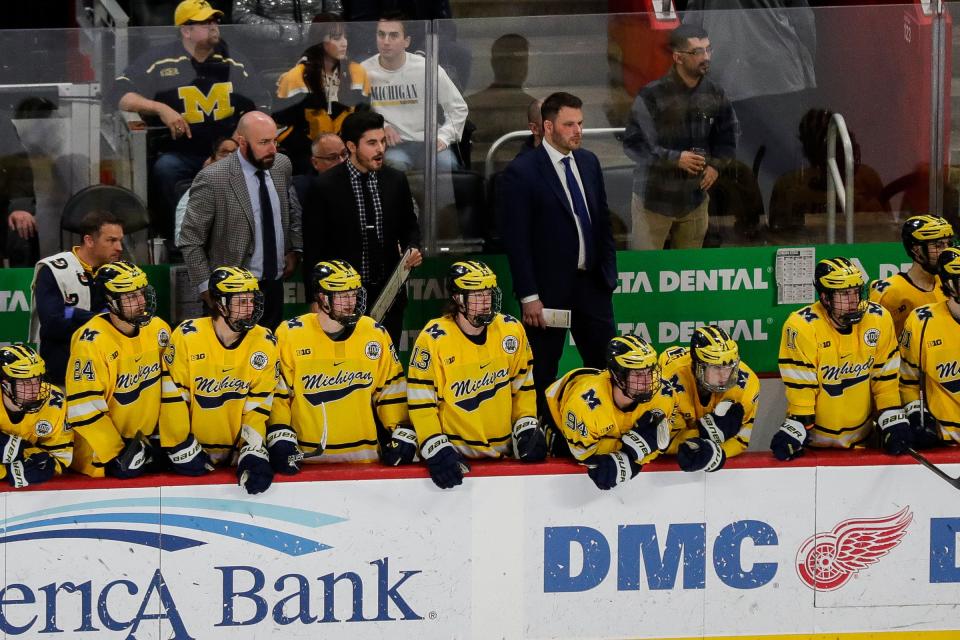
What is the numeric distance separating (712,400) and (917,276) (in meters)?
1.51

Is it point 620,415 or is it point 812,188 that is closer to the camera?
point 620,415

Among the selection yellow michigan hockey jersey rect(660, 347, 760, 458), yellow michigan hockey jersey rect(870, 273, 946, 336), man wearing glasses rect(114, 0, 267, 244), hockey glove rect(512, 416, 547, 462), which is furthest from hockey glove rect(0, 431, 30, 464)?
yellow michigan hockey jersey rect(870, 273, 946, 336)

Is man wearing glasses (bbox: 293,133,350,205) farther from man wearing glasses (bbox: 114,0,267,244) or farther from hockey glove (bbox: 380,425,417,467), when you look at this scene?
hockey glove (bbox: 380,425,417,467)

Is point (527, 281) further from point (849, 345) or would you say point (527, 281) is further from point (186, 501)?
point (186, 501)

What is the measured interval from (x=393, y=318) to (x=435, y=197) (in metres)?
0.65

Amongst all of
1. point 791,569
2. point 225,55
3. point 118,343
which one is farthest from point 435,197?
point 791,569

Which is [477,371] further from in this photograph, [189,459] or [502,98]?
[502,98]

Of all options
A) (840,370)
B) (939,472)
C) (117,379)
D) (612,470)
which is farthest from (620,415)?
(117,379)

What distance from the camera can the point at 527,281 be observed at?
7.03 m

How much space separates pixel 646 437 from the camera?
19.5 feet

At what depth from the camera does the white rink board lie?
5.78m

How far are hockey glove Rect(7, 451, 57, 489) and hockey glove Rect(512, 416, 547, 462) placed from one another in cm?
187

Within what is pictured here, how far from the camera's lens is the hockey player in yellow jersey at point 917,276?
7.10 m

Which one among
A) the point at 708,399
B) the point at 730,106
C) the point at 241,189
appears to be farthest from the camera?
the point at 730,106
